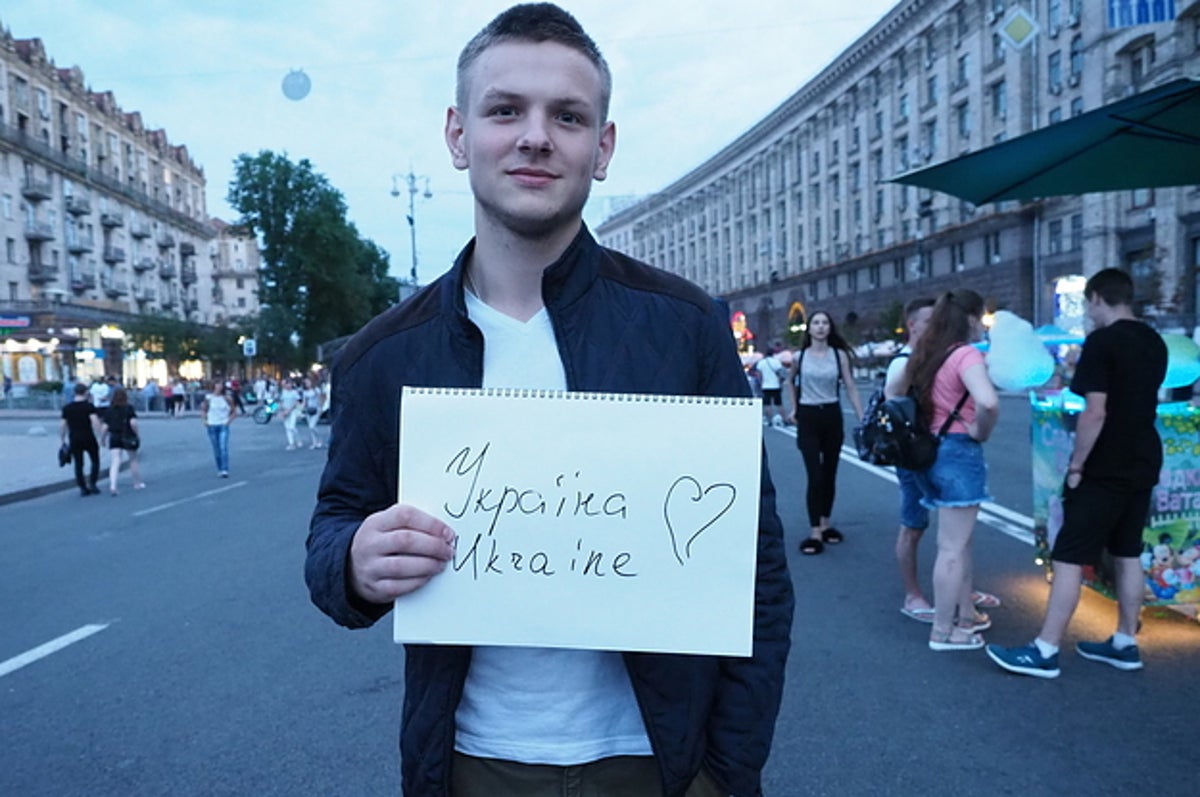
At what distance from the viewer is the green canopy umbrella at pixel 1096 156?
441 cm

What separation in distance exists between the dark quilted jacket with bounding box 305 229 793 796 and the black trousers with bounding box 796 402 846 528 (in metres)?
5.68

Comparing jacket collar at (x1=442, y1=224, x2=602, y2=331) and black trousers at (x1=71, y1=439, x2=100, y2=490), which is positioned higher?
jacket collar at (x1=442, y1=224, x2=602, y2=331)

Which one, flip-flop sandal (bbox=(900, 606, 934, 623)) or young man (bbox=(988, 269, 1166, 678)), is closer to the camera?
young man (bbox=(988, 269, 1166, 678))

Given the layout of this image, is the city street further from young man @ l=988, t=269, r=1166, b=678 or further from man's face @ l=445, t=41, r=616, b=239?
man's face @ l=445, t=41, r=616, b=239

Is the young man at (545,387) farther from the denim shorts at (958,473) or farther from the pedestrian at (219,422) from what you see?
the pedestrian at (219,422)

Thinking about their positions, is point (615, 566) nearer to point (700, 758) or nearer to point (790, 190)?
point (700, 758)

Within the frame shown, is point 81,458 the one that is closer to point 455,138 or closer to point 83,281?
point 455,138

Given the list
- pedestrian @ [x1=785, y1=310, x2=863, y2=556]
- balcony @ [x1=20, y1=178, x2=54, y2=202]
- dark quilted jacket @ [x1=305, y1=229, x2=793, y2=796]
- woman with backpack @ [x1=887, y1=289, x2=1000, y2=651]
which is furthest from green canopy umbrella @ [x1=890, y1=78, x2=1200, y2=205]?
balcony @ [x1=20, y1=178, x2=54, y2=202]

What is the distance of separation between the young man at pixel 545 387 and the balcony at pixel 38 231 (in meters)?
62.8

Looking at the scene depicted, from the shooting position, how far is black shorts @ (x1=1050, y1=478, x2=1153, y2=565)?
411cm

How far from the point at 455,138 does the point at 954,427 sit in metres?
3.66

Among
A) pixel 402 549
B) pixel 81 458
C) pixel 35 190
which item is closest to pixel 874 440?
pixel 402 549

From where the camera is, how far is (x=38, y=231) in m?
53.9

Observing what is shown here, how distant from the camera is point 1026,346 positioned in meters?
5.15
